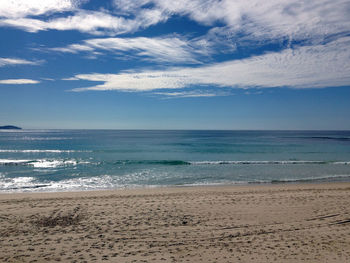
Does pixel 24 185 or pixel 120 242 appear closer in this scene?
pixel 120 242

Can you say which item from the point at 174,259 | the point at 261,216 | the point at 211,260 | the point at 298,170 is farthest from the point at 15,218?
the point at 298,170

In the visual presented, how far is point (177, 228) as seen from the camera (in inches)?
332

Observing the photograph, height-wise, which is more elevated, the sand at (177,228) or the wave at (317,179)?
the sand at (177,228)

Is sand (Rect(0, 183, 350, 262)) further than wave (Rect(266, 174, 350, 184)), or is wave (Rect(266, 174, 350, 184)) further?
wave (Rect(266, 174, 350, 184))

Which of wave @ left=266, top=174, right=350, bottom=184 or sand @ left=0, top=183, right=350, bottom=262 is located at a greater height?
sand @ left=0, top=183, right=350, bottom=262

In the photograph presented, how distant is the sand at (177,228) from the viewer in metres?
6.71

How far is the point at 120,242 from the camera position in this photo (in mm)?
7402

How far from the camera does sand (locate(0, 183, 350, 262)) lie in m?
6.71

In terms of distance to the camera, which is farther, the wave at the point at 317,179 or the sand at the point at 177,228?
the wave at the point at 317,179

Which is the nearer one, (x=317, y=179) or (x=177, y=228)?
(x=177, y=228)

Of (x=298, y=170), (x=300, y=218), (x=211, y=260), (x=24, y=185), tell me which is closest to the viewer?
(x=211, y=260)

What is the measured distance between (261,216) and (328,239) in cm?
252

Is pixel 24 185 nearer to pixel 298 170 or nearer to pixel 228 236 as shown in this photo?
pixel 228 236

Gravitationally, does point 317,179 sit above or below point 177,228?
below
